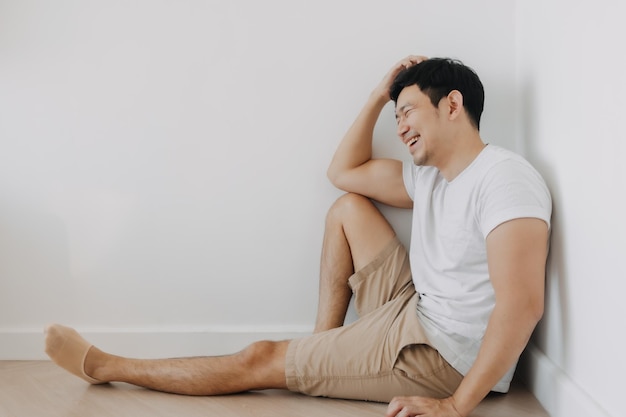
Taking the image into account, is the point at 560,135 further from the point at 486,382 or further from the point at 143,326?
the point at 143,326

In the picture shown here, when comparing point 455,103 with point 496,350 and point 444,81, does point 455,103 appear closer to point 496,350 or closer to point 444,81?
point 444,81

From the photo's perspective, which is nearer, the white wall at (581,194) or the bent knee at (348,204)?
the white wall at (581,194)

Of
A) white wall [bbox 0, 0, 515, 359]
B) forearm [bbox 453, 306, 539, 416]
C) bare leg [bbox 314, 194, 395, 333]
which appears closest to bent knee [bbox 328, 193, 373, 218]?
bare leg [bbox 314, 194, 395, 333]

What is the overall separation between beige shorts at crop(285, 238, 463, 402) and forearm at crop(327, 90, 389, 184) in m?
0.46

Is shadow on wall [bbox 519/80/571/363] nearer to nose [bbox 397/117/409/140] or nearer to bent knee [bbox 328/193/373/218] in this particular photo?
nose [bbox 397/117/409/140]

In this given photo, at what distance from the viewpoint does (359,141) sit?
2.06 meters

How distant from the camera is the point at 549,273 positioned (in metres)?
1.71

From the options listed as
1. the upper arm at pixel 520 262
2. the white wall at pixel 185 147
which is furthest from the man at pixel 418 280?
the white wall at pixel 185 147

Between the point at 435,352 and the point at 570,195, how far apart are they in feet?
1.74

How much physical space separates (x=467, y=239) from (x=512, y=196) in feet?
0.65

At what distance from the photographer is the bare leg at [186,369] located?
1827 mm

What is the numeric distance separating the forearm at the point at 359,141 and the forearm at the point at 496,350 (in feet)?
2.43

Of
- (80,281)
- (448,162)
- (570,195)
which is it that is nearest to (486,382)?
(570,195)

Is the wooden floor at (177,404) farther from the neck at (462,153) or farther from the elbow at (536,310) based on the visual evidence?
the neck at (462,153)
